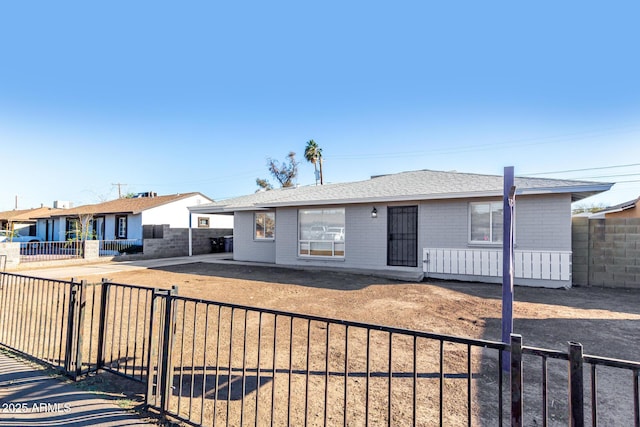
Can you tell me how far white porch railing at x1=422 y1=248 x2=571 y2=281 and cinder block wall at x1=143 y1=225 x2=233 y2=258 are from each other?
14984 mm

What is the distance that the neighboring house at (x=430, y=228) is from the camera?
28.2 feet

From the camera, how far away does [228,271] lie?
1169cm

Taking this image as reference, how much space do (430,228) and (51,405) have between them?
9872 mm

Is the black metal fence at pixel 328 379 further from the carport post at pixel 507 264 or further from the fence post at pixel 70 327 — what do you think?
the carport post at pixel 507 264

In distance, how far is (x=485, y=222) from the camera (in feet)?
31.6

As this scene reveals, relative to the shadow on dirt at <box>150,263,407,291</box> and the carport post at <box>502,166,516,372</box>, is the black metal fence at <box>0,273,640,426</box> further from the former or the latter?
the shadow on dirt at <box>150,263,407,291</box>

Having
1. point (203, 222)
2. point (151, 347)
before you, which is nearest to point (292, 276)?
point (151, 347)

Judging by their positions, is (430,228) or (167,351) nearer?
(167,351)

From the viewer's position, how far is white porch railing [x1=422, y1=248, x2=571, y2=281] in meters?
8.45

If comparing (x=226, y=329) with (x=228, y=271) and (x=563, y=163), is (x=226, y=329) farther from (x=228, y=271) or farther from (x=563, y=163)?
(x=563, y=163)

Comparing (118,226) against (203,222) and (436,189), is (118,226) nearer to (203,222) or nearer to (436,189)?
(203,222)

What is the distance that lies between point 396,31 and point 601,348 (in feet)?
31.7

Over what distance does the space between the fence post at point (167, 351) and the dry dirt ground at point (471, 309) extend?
1.29 meters

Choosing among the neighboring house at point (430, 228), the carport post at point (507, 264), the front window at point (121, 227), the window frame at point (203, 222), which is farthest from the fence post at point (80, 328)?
the front window at point (121, 227)
